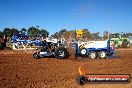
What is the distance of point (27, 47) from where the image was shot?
3014cm

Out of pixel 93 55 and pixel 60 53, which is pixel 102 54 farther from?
pixel 60 53

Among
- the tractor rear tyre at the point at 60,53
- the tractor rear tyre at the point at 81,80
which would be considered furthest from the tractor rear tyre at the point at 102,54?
the tractor rear tyre at the point at 81,80

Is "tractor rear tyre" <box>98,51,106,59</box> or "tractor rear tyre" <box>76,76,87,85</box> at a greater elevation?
"tractor rear tyre" <box>98,51,106,59</box>

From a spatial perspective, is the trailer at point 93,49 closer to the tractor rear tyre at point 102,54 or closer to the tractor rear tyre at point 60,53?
the tractor rear tyre at point 102,54

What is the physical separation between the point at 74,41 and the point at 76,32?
733mm

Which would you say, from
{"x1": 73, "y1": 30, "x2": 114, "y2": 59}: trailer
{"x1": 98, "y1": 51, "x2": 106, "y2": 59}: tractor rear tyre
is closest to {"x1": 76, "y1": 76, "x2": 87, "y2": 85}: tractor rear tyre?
{"x1": 73, "y1": 30, "x2": 114, "y2": 59}: trailer

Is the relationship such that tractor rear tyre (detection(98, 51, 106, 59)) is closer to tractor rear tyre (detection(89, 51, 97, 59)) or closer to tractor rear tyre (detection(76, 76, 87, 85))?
tractor rear tyre (detection(89, 51, 97, 59))

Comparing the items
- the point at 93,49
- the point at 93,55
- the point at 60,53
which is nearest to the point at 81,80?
the point at 60,53

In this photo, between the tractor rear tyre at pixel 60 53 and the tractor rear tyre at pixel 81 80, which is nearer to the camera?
the tractor rear tyre at pixel 81 80

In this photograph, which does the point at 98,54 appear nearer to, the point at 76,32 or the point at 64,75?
the point at 76,32

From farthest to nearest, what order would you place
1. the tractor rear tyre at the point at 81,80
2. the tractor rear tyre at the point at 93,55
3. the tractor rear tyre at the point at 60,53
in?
the tractor rear tyre at the point at 93,55
the tractor rear tyre at the point at 60,53
the tractor rear tyre at the point at 81,80

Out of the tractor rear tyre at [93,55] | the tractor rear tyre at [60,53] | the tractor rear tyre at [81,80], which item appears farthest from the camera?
the tractor rear tyre at [93,55]

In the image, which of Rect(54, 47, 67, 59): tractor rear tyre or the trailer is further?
the trailer

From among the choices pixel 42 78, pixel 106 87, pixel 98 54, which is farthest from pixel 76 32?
pixel 106 87
